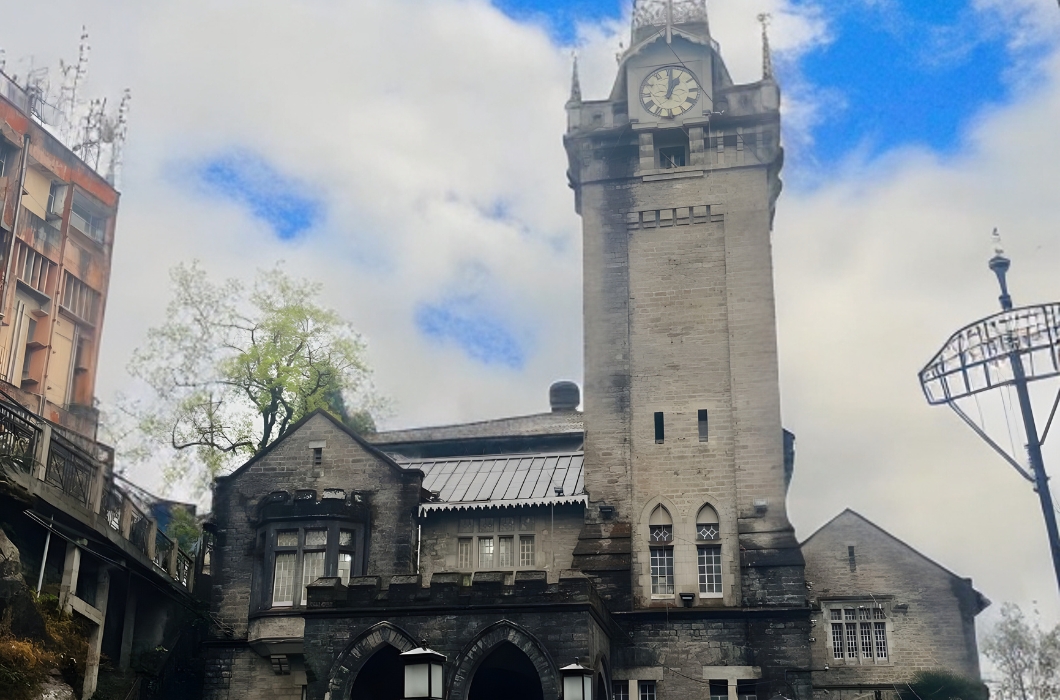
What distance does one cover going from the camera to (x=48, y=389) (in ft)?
209

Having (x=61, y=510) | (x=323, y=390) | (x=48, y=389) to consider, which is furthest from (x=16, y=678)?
(x=48, y=389)

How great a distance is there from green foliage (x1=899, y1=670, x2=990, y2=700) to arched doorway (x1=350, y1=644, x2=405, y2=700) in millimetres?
16931

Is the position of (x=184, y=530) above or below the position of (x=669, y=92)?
below

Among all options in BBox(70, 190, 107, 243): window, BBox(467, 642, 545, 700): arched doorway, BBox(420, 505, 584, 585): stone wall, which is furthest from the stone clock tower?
BBox(70, 190, 107, 243): window

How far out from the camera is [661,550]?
3953 centimetres

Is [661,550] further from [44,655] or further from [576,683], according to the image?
[44,655]

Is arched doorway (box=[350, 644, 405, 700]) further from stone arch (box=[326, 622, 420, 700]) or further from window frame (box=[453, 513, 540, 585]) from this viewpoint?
window frame (box=[453, 513, 540, 585])

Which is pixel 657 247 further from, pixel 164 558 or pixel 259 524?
pixel 164 558

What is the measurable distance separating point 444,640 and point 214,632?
33.2ft

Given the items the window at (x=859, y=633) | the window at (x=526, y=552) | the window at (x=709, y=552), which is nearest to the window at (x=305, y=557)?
the window at (x=526, y=552)

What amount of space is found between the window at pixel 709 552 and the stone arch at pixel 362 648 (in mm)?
10399

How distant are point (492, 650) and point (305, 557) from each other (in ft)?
28.5

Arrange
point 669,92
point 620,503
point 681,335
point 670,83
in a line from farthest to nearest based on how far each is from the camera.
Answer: point 670,83
point 669,92
point 681,335
point 620,503

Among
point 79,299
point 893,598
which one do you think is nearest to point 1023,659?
point 893,598
